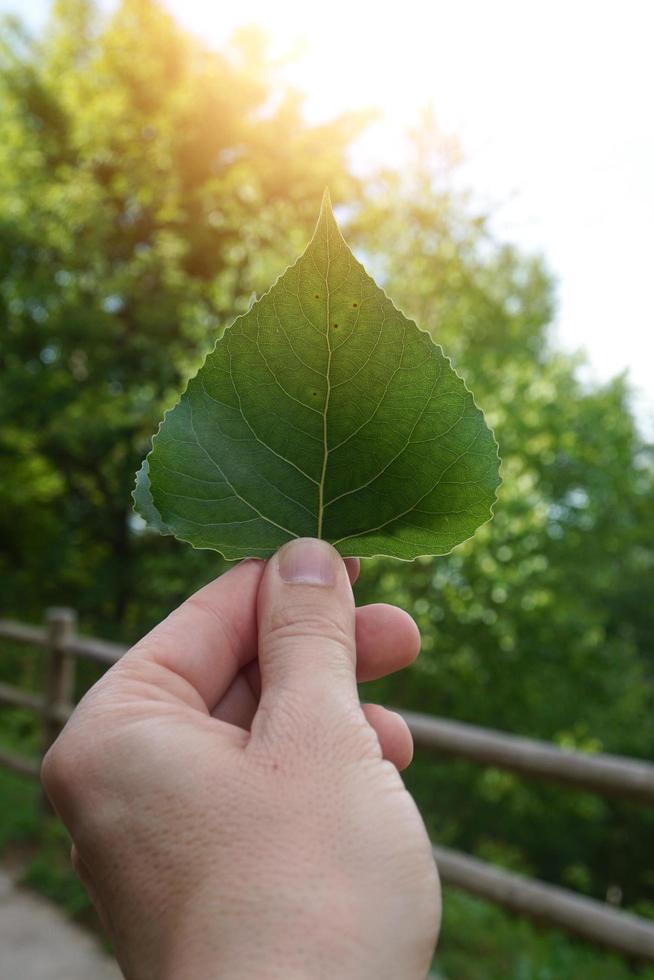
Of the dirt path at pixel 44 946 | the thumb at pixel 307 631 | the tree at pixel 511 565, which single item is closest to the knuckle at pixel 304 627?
the thumb at pixel 307 631

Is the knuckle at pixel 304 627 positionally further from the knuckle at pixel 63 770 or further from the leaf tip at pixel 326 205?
the leaf tip at pixel 326 205

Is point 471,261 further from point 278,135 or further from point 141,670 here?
point 141,670

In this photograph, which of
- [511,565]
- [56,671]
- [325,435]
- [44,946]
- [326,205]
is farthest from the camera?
[511,565]

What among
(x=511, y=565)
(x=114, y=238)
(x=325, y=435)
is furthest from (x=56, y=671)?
(x=114, y=238)

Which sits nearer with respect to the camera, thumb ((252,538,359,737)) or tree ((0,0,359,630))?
thumb ((252,538,359,737))

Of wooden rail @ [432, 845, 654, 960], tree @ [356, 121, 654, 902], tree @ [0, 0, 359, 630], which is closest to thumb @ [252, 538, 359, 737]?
wooden rail @ [432, 845, 654, 960]

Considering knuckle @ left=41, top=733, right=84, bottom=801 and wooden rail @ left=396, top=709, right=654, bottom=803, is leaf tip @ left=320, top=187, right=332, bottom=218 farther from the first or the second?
wooden rail @ left=396, top=709, right=654, bottom=803

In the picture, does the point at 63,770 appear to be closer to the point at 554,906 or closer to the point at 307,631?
the point at 307,631

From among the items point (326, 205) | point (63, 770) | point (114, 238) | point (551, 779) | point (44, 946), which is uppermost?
point (114, 238)
